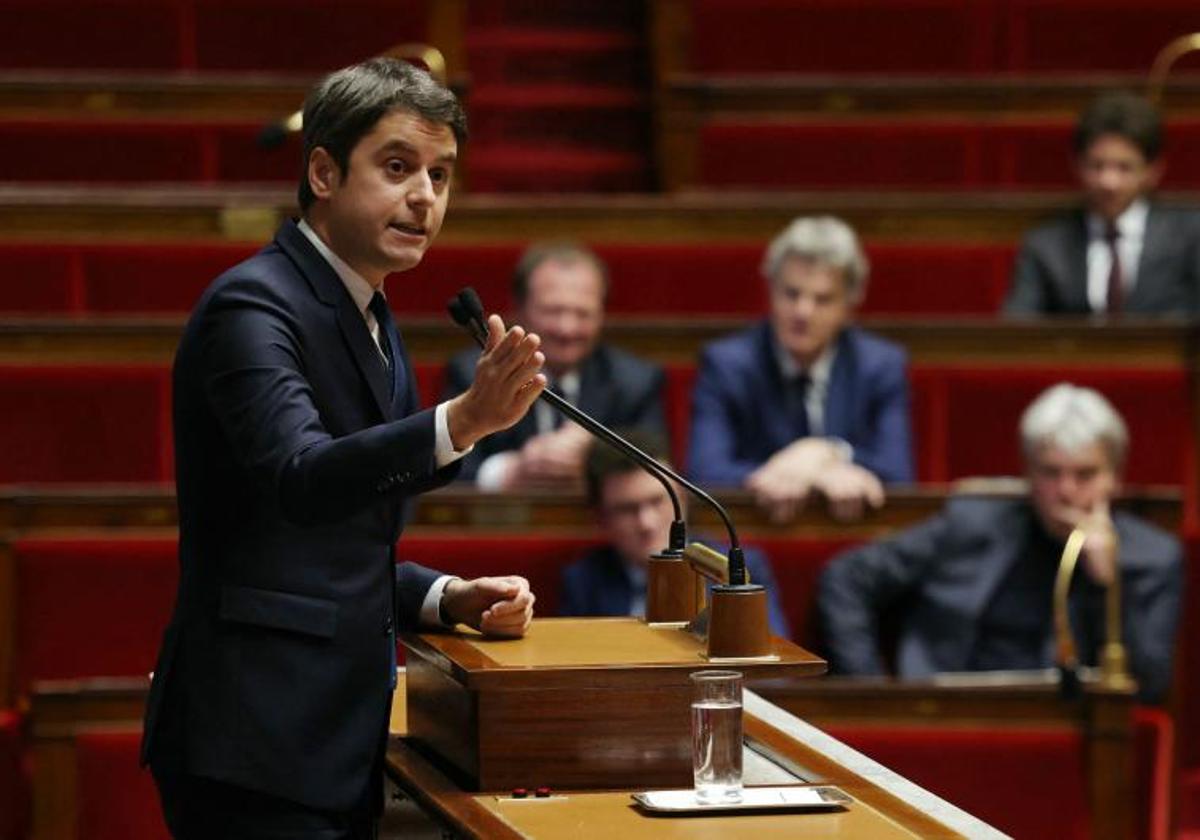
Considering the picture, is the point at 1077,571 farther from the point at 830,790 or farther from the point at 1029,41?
the point at 1029,41

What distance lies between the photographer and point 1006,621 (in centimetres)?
134

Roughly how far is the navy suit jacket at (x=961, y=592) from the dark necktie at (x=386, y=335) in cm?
60

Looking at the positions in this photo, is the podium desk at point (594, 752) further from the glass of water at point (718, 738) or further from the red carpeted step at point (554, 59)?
the red carpeted step at point (554, 59)

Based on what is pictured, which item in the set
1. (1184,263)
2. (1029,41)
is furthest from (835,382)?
(1029,41)

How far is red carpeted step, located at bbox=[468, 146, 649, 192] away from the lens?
2.07 m

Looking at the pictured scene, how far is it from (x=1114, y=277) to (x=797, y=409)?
0.35 meters

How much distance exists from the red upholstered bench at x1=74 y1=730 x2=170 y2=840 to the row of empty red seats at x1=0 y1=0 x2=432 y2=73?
99 cm

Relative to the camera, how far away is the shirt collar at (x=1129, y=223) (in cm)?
176

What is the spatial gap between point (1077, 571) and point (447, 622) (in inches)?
24.1

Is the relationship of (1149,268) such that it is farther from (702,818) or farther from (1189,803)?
(702,818)

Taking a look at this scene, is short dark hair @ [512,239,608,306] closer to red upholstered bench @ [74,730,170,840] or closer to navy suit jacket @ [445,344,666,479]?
navy suit jacket @ [445,344,666,479]

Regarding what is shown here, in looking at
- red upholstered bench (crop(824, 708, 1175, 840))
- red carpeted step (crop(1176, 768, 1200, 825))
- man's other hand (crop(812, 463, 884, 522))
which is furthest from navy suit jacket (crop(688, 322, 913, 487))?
red upholstered bench (crop(824, 708, 1175, 840))

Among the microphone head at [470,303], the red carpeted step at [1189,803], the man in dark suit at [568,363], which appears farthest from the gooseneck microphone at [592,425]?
the man in dark suit at [568,363]

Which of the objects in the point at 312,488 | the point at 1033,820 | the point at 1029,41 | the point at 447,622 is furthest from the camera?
the point at 1029,41
